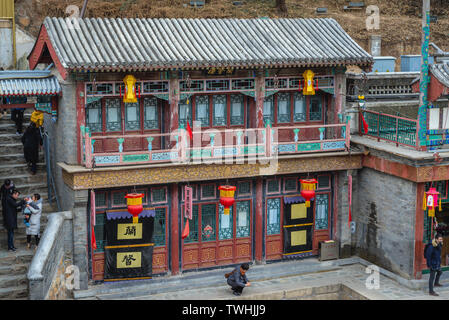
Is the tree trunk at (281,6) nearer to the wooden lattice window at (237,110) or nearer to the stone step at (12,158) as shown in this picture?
the wooden lattice window at (237,110)

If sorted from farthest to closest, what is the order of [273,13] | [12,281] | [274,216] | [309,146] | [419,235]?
[273,13], [274,216], [309,146], [419,235], [12,281]

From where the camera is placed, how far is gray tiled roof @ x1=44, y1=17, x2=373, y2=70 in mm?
19375

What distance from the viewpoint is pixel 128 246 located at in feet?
67.6

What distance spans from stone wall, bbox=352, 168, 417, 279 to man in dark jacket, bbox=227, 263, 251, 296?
465 cm

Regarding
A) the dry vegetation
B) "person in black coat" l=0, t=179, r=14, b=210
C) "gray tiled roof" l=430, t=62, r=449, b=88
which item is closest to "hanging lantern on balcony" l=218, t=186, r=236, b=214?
"person in black coat" l=0, t=179, r=14, b=210

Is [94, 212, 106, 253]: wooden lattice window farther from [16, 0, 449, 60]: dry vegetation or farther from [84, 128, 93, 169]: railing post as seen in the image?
[16, 0, 449, 60]: dry vegetation

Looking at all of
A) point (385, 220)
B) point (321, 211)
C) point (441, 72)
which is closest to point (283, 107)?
point (321, 211)

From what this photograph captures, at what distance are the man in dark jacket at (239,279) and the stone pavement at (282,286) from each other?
332 millimetres

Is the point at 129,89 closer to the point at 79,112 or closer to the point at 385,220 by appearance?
the point at 79,112

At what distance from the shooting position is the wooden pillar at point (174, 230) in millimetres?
20953

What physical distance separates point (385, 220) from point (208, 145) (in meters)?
5.80

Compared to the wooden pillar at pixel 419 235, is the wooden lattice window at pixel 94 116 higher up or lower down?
higher up

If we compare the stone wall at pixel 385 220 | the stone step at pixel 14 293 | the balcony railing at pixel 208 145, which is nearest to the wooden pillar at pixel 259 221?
the balcony railing at pixel 208 145

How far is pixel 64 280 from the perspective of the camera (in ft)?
63.0
